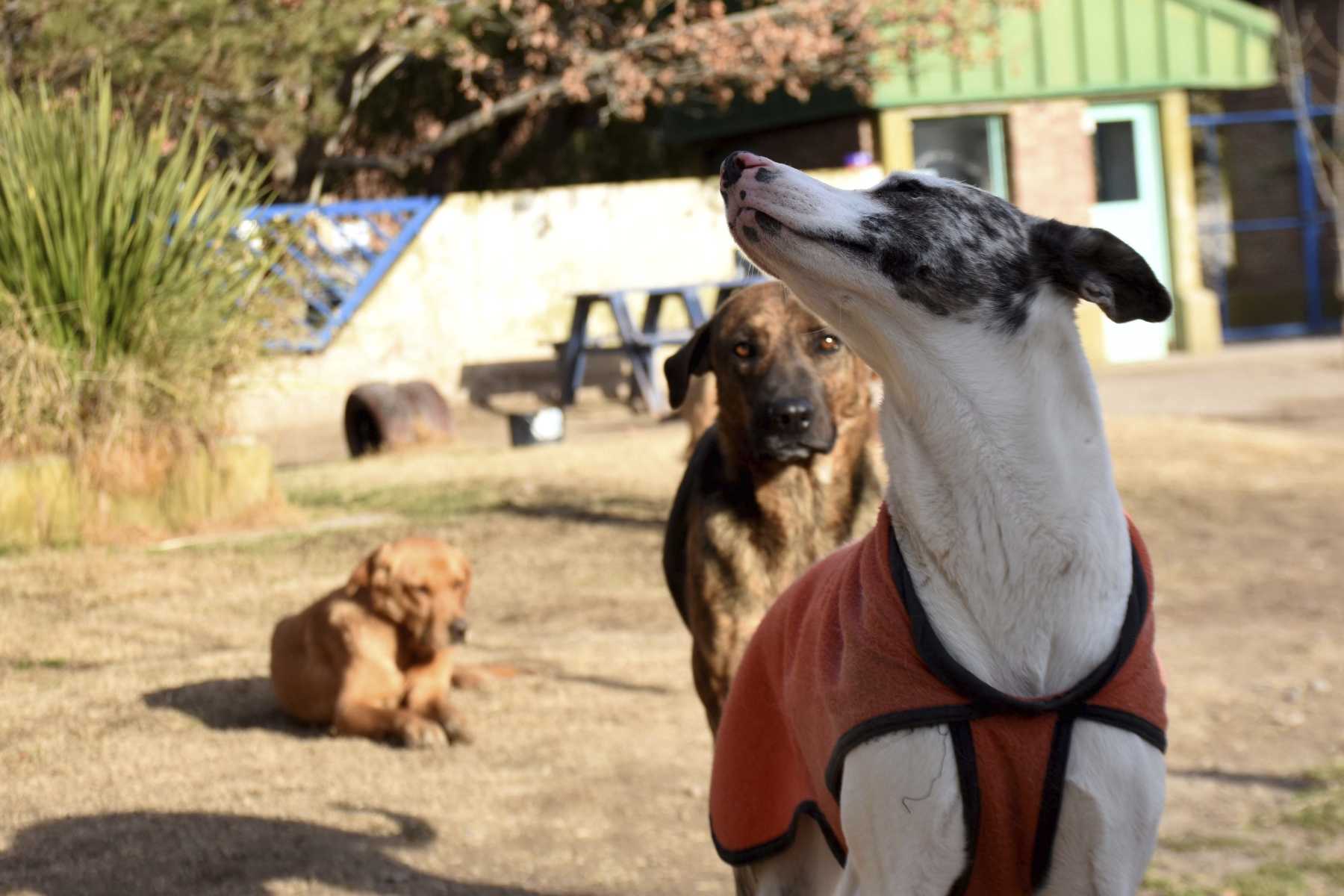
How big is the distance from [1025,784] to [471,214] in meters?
15.7

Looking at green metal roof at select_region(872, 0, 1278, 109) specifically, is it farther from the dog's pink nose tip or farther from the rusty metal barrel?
the dog's pink nose tip

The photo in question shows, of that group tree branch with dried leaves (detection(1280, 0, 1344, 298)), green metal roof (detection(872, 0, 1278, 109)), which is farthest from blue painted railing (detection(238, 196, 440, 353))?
tree branch with dried leaves (detection(1280, 0, 1344, 298))

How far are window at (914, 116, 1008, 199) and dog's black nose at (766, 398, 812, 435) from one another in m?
15.2

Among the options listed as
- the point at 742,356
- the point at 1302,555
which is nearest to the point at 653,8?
the point at 1302,555

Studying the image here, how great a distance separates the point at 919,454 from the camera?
264 centimetres

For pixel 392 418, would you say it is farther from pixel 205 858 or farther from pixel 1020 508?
pixel 1020 508

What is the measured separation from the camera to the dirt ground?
449cm

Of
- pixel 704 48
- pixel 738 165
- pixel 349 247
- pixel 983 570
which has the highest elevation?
pixel 704 48

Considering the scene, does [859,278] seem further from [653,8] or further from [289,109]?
[653,8]

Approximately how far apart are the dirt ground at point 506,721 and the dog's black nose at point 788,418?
1.30 m

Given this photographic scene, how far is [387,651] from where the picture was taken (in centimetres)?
566

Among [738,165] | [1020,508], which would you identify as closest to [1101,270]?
[1020,508]

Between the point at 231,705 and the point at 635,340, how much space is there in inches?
411

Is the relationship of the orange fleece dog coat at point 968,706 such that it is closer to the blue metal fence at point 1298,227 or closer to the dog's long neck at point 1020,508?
the dog's long neck at point 1020,508
